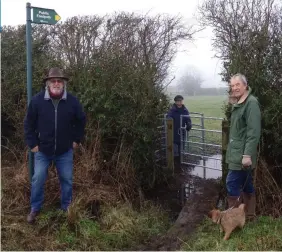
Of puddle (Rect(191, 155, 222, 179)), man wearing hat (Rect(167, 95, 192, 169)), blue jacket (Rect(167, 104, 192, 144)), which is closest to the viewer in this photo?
puddle (Rect(191, 155, 222, 179))

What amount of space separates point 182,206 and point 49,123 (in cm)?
281

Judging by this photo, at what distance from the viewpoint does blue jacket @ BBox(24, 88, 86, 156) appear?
183 inches

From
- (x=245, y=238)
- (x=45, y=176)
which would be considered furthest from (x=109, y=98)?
(x=245, y=238)

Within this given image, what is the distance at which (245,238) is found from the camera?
13.9 ft

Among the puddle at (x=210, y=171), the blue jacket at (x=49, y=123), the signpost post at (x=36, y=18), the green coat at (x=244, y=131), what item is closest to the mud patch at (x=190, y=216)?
the puddle at (x=210, y=171)

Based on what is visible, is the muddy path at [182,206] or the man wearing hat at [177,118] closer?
the muddy path at [182,206]

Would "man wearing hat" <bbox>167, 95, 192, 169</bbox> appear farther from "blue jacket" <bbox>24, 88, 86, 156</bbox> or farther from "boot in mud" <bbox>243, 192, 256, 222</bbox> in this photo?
"blue jacket" <bbox>24, 88, 86, 156</bbox>

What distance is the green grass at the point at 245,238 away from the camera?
159 inches

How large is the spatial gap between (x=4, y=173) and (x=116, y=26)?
614cm

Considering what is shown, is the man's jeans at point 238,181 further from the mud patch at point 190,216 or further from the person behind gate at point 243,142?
the mud patch at point 190,216

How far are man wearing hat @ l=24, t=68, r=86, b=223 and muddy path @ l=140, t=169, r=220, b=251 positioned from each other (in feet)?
4.91

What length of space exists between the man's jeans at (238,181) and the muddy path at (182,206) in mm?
800

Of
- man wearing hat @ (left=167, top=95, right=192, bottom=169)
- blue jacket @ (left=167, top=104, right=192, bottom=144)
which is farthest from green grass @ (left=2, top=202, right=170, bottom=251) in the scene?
blue jacket @ (left=167, top=104, right=192, bottom=144)

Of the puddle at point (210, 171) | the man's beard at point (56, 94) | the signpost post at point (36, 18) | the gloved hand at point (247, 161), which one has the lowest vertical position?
the puddle at point (210, 171)
